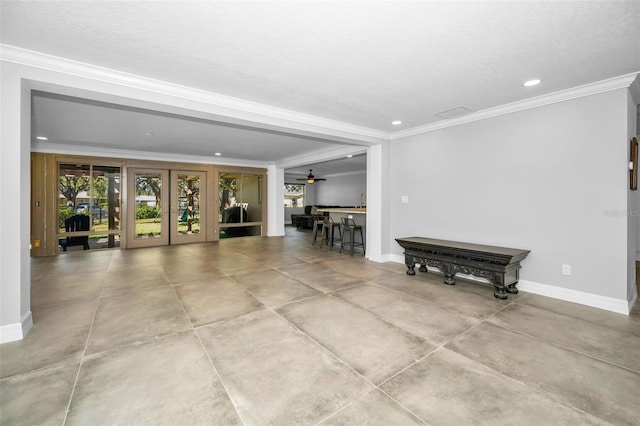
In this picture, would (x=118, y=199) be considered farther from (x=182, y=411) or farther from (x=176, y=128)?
(x=182, y=411)

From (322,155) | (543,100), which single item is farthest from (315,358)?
(322,155)

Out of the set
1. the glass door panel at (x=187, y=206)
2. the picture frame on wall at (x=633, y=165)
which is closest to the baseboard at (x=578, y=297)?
the picture frame on wall at (x=633, y=165)

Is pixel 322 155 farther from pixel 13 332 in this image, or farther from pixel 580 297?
pixel 13 332

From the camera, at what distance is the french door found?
7535 mm

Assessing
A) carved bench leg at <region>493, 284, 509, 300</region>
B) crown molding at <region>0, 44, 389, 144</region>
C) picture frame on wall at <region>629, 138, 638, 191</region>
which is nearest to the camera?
crown molding at <region>0, 44, 389, 144</region>

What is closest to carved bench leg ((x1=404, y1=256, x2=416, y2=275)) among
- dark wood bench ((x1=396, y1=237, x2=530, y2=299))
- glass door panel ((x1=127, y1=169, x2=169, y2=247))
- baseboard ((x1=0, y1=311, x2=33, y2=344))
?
dark wood bench ((x1=396, y1=237, x2=530, y2=299))

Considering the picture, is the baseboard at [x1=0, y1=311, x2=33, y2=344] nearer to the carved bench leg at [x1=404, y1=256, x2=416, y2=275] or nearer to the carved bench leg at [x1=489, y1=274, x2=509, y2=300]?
the carved bench leg at [x1=404, y1=256, x2=416, y2=275]

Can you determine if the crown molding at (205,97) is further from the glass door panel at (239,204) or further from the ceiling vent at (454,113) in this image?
the glass door panel at (239,204)

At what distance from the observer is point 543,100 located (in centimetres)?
358

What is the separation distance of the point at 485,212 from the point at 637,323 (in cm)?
195

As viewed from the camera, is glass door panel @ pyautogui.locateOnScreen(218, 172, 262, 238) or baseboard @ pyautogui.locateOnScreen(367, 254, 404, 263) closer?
baseboard @ pyautogui.locateOnScreen(367, 254, 404, 263)

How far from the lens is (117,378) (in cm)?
198

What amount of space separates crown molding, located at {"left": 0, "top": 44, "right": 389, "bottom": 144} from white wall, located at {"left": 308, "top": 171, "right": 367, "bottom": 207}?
7.61 m

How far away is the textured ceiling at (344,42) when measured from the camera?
197cm
